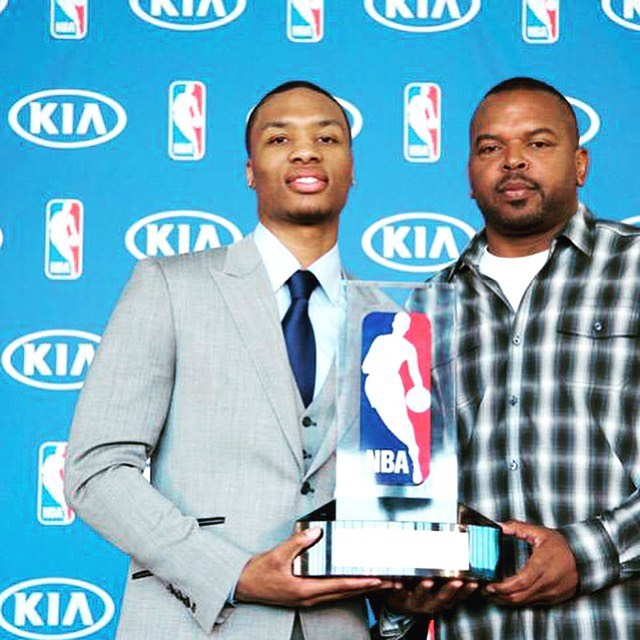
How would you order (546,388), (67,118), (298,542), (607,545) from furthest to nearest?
(67,118), (546,388), (607,545), (298,542)

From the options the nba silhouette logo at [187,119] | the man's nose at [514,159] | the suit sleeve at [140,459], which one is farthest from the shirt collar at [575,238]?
the nba silhouette logo at [187,119]

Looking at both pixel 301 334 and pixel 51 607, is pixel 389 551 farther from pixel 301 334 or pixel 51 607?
pixel 51 607

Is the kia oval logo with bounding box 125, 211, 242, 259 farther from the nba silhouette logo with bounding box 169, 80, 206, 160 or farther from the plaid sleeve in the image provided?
the plaid sleeve

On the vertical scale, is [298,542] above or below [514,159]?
below

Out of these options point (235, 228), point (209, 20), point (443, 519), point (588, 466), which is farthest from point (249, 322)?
point (209, 20)

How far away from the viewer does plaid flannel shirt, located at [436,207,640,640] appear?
2250mm

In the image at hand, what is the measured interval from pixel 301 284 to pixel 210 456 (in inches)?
13.4

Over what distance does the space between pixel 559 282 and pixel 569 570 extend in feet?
1.65

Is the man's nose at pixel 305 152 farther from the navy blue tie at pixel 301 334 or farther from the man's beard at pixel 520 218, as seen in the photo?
the man's beard at pixel 520 218

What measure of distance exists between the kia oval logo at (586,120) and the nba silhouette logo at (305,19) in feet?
2.10

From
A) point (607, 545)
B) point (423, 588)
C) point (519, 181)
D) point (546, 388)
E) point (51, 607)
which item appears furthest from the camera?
point (51, 607)

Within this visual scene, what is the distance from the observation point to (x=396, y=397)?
2.07 m

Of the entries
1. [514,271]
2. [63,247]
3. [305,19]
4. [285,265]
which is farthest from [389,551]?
[305,19]

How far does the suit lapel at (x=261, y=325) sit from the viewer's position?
7.09 feet
